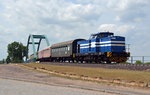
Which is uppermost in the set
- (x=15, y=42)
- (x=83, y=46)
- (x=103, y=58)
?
(x=15, y=42)

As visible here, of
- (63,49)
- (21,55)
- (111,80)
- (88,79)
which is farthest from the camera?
(21,55)

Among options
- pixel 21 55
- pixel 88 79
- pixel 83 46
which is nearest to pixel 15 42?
pixel 21 55

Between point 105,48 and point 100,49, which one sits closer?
point 105,48

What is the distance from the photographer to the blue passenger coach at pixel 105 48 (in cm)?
2634

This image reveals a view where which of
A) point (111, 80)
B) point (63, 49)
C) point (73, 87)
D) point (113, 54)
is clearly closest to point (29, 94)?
point (73, 87)

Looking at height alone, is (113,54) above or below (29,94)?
above

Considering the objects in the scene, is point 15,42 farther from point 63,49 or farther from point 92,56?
point 92,56

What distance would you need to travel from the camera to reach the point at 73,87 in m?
10.3

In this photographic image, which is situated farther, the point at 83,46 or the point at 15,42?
the point at 15,42

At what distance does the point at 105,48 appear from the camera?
2738cm

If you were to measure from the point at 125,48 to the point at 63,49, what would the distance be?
49.1 feet

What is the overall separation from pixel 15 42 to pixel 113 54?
10898cm

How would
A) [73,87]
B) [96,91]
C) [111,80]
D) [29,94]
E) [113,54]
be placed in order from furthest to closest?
1. [113,54]
2. [111,80]
3. [73,87]
4. [96,91]
5. [29,94]

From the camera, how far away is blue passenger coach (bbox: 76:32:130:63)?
26.3m
